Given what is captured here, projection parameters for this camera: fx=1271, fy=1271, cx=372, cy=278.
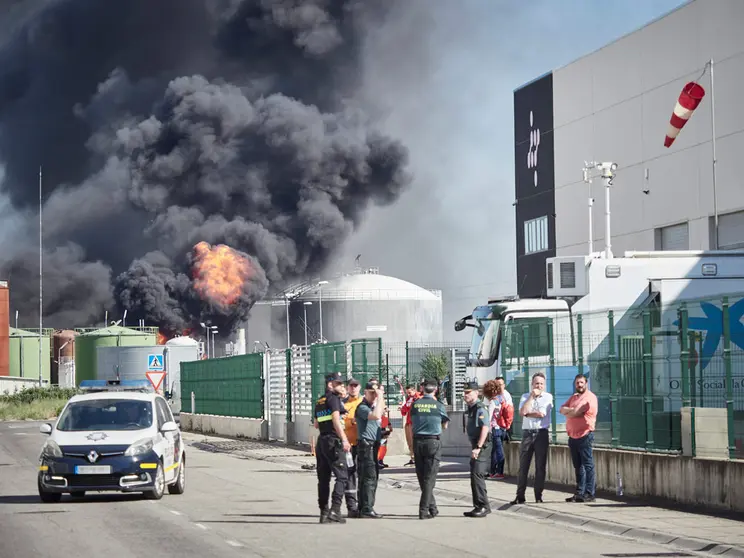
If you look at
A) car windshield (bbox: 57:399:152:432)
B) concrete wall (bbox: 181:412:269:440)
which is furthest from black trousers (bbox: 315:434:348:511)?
concrete wall (bbox: 181:412:269:440)

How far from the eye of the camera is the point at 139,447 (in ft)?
59.3

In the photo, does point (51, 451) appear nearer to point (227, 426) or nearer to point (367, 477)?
point (367, 477)

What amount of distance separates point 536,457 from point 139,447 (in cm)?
560

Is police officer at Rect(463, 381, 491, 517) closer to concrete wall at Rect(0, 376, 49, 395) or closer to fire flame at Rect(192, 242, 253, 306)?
concrete wall at Rect(0, 376, 49, 395)

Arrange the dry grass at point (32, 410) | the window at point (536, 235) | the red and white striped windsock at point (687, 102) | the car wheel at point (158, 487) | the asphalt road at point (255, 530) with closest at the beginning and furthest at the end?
the asphalt road at point (255, 530) → the car wheel at point (158, 487) → the red and white striped windsock at point (687, 102) → the window at point (536, 235) → the dry grass at point (32, 410)

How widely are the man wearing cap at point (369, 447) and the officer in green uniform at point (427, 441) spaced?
0.70 m

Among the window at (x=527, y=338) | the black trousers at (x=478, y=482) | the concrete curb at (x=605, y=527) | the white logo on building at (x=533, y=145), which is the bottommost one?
the concrete curb at (x=605, y=527)

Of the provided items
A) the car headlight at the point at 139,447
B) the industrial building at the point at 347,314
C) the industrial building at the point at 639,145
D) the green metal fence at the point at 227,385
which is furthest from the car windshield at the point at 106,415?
the industrial building at the point at 347,314

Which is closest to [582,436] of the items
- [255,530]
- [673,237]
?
[255,530]

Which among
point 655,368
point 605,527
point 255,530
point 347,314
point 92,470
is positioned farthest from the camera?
point 347,314

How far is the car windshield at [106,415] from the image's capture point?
18750mm

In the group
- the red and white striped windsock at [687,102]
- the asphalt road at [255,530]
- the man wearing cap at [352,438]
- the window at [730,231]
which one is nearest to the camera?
the asphalt road at [255,530]

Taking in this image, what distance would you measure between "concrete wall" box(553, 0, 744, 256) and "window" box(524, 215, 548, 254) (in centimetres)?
185

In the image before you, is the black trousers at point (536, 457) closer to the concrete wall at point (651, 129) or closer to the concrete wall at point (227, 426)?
the concrete wall at point (227, 426)
